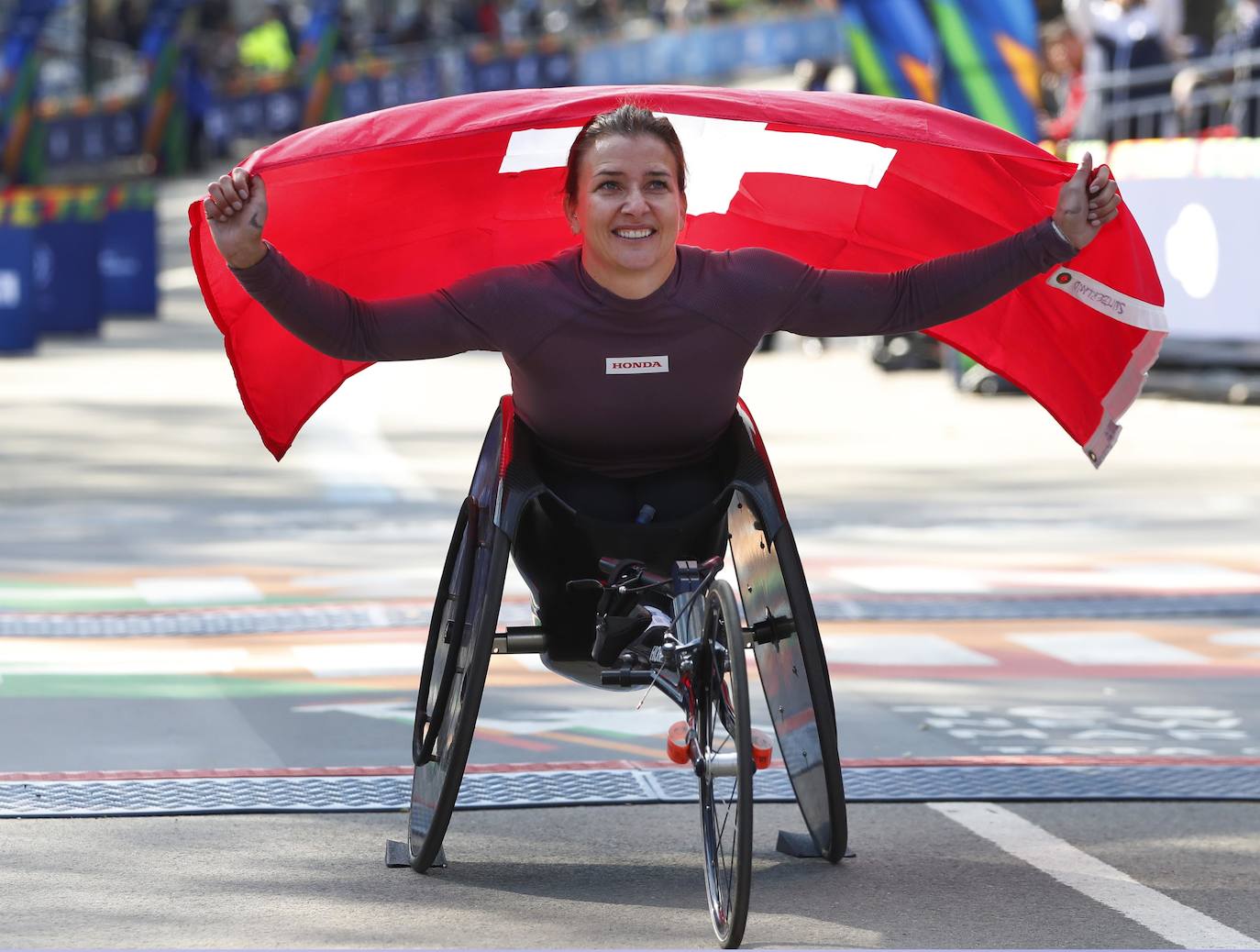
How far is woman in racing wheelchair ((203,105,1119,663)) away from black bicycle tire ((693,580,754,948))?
50 cm

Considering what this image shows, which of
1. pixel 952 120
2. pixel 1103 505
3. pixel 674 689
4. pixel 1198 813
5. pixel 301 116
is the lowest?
pixel 301 116

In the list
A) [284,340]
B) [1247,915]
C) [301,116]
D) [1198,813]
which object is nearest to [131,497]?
[284,340]

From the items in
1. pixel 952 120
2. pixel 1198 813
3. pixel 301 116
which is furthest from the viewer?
pixel 301 116

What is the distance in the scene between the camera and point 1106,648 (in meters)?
8.66

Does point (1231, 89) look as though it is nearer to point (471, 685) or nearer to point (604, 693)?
point (604, 693)

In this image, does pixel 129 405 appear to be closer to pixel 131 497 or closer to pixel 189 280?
pixel 131 497

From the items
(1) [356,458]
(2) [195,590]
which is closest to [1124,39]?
(1) [356,458]

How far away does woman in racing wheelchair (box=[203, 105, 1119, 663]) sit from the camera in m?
5.47

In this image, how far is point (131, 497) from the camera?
12523 millimetres

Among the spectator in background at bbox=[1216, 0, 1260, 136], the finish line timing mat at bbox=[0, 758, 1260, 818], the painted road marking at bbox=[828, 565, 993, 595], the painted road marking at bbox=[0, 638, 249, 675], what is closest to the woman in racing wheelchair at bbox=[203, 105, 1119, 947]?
the finish line timing mat at bbox=[0, 758, 1260, 818]

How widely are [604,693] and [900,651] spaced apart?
1.24m

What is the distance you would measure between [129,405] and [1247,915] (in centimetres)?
1244

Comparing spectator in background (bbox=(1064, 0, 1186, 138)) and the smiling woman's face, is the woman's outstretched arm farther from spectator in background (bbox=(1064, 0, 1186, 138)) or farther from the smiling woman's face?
spectator in background (bbox=(1064, 0, 1186, 138))

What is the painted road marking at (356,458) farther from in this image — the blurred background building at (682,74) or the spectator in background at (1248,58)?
the spectator in background at (1248,58)
